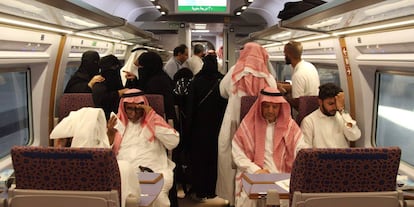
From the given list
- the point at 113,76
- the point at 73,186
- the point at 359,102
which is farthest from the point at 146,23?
the point at 73,186

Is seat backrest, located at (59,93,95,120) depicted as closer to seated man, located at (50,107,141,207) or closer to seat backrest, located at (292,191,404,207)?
seated man, located at (50,107,141,207)

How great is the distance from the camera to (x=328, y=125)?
412 cm

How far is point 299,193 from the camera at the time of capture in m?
2.27

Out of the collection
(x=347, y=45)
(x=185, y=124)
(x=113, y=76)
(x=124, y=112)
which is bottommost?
(x=185, y=124)

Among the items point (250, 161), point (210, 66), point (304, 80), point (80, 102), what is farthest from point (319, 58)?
point (80, 102)

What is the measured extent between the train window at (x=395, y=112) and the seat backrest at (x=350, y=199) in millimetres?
1697

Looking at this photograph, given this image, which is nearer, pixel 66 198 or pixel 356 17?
pixel 66 198

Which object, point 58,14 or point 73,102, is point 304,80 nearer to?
point 73,102

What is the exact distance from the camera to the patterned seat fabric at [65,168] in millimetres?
2195

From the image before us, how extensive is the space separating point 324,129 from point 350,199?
184 centimetres

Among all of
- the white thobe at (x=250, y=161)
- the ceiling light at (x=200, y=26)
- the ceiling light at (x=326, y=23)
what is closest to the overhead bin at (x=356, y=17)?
the ceiling light at (x=326, y=23)

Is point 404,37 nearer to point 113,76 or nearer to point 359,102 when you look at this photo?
point 359,102

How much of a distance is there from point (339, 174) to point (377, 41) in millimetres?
1885

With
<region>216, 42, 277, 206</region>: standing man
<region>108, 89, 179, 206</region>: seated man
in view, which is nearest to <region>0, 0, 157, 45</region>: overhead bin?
<region>108, 89, 179, 206</region>: seated man
